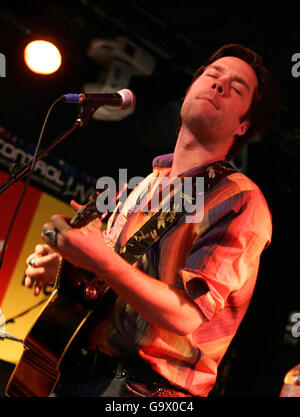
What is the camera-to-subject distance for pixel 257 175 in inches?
224

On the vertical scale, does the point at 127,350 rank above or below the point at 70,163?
below

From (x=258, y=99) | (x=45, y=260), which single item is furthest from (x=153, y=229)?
(x=258, y=99)

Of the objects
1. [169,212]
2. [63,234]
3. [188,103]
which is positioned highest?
[188,103]

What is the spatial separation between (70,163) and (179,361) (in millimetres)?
3484

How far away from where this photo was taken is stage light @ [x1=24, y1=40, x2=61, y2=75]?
4188 millimetres

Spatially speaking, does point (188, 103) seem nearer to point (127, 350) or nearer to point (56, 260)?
point (56, 260)

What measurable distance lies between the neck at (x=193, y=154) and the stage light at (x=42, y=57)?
2.60 meters

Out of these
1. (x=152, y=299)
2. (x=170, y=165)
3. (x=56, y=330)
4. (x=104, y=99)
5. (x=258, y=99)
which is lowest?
(x=56, y=330)

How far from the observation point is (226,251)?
4.99 feet

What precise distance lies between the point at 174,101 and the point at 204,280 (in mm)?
3917

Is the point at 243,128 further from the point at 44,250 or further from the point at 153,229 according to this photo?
the point at 44,250

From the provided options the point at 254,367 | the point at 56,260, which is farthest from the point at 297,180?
the point at 56,260

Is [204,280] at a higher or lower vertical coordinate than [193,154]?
lower
